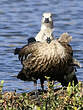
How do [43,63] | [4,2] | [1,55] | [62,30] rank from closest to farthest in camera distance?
[43,63] < [1,55] < [62,30] < [4,2]

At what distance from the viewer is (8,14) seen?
18047mm

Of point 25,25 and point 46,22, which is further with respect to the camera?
point 25,25

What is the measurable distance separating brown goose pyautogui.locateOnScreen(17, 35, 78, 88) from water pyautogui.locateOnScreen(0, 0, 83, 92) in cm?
130

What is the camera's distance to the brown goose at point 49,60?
333 inches

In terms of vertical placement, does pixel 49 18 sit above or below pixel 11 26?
above

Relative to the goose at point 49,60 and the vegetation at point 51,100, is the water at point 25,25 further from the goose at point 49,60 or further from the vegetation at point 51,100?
the vegetation at point 51,100

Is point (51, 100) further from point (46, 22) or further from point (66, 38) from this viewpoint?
point (46, 22)

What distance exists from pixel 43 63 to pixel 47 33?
2.02 ft

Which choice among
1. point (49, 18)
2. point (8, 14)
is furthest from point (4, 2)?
point (49, 18)

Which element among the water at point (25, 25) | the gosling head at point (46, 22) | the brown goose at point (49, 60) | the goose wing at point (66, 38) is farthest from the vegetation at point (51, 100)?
the water at point (25, 25)

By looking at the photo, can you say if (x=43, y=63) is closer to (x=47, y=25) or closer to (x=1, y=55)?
(x=47, y=25)

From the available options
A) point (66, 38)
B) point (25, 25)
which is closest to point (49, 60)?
point (66, 38)

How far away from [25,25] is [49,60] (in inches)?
319

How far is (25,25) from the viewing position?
16.5 meters
